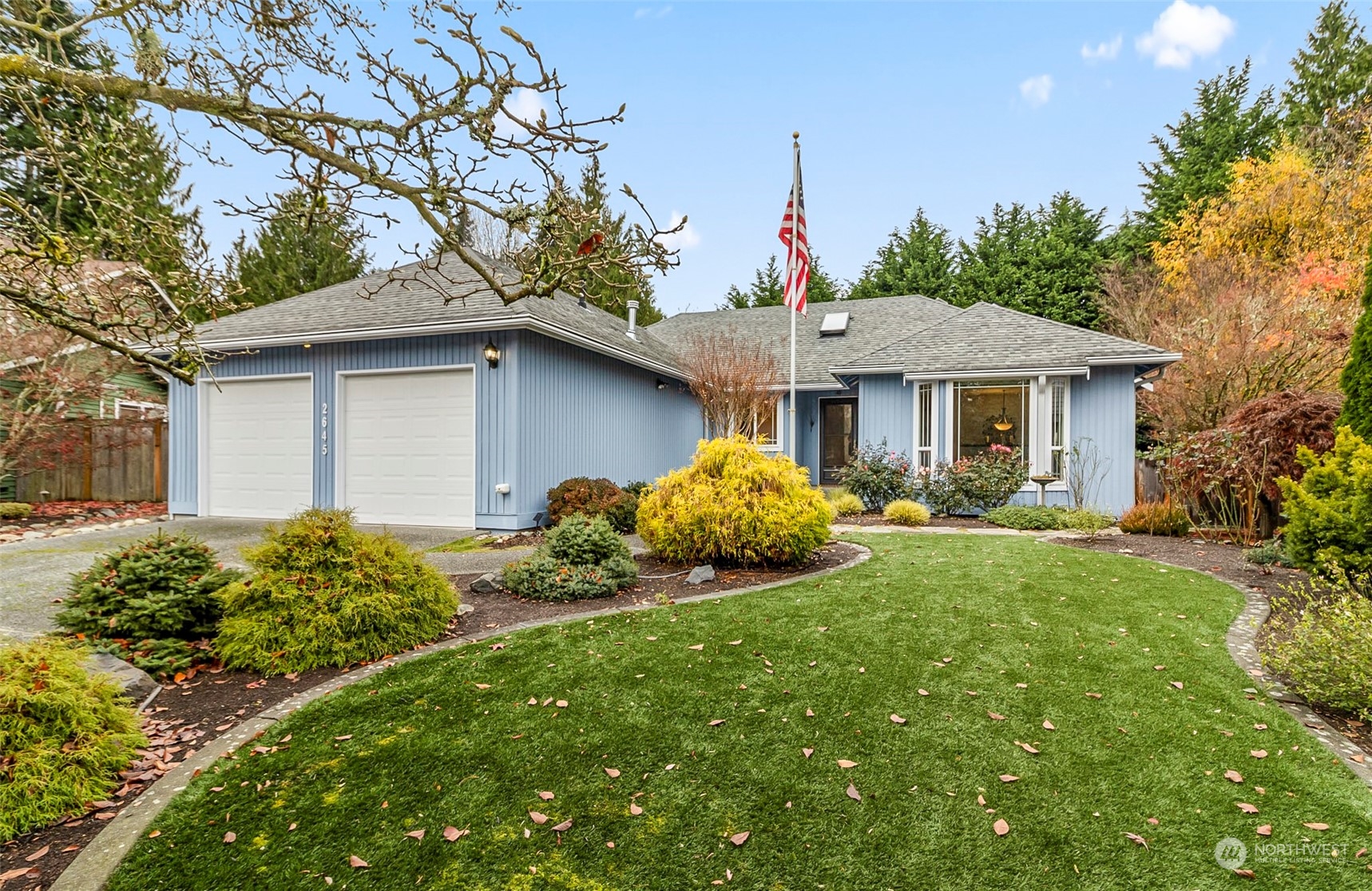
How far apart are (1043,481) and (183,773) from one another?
36.0ft

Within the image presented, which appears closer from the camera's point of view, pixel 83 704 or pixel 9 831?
pixel 9 831

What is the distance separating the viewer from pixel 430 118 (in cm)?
336

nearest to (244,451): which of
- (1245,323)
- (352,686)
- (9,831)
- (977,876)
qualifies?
(352,686)

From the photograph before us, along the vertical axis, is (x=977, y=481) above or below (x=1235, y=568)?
above

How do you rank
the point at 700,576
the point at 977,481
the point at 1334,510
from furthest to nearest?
1. the point at 977,481
2. the point at 700,576
3. the point at 1334,510

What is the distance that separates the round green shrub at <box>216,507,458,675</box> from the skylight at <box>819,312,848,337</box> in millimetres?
14291

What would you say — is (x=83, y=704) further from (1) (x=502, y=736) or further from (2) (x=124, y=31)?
(2) (x=124, y=31)

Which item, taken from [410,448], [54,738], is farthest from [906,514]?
[54,738]

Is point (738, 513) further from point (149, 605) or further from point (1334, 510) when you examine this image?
point (1334, 510)

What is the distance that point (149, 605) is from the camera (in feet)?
12.8

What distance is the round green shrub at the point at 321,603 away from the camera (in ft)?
12.6

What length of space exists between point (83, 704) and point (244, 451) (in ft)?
30.3

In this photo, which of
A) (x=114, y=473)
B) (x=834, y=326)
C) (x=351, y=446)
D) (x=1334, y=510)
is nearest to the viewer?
(x=1334, y=510)

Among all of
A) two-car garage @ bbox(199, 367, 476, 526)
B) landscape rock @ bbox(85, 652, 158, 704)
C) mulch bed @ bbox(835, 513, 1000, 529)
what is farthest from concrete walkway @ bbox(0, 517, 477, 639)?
mulch bed @ bbox(835, 513, 1000, 529)
